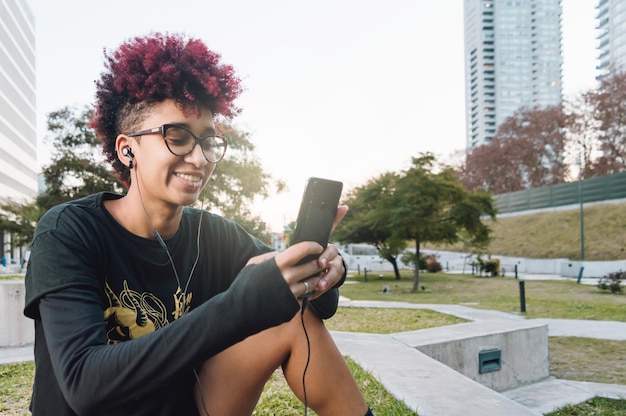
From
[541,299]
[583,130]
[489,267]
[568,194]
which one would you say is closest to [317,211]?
[541,299]

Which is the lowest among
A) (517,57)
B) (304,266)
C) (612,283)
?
(612,283)

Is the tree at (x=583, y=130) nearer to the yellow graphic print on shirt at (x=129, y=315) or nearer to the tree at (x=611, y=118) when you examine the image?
the tree at (x=611, y=118)

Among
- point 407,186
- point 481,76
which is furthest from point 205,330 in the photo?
point 481,76

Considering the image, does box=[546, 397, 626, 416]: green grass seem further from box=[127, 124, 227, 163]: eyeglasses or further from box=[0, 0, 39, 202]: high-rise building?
box=[0, 0, 39, 202]: high-rise building

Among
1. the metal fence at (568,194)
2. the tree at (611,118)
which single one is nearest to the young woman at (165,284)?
the metal fence at (568,194)

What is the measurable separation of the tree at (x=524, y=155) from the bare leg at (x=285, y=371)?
47938 millimetres

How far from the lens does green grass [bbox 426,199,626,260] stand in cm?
2878

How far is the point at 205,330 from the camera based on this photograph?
107 cm

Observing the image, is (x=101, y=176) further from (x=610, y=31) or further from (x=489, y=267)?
(x=610, y=31)

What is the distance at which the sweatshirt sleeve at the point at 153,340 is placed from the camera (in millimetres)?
1055

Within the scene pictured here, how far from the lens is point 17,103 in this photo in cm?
6144

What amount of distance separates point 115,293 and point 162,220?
305 millimetres

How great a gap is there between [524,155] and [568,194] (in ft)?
43.8

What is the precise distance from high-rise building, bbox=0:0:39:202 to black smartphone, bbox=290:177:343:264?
61.4 metres
